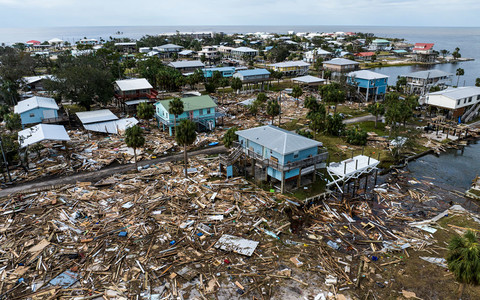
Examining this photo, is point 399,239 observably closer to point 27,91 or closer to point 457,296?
point 457,296

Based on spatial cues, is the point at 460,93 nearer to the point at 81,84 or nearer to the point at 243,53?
the point at 81,84

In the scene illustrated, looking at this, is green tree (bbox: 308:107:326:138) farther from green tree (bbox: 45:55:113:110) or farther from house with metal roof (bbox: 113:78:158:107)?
green tree (bbox: 45:55:113:110)

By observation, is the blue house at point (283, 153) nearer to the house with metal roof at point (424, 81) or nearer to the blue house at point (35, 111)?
the blue house at point (35, 111)

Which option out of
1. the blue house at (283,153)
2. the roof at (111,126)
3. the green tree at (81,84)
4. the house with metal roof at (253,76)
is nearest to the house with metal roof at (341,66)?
the house with metal roof at (253,76)

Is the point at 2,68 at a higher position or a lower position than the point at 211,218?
higher

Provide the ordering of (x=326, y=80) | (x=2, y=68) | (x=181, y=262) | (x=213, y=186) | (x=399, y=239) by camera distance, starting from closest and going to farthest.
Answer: (x=181, y=262) → (x=399, y=239) → (x=213, y=186) → (x=2, y=68) → (x=326, y=80)

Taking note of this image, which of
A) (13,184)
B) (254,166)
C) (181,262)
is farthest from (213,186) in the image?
(13,184)

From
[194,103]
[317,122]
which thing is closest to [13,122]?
[194,103]
